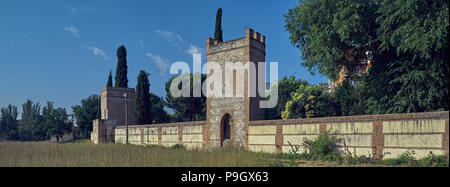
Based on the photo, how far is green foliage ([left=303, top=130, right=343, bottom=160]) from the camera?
13.2 metres

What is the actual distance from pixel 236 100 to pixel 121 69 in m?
24.2

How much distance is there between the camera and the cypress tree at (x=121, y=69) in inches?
1464

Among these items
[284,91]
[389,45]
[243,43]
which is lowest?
[284,91]

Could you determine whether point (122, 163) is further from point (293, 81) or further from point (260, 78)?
point (293, 81)

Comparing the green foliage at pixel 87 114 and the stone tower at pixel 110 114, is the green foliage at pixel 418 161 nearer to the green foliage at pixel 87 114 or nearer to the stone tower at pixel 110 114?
the stone tower at pixel 110 114

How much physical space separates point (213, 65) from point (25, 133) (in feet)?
183

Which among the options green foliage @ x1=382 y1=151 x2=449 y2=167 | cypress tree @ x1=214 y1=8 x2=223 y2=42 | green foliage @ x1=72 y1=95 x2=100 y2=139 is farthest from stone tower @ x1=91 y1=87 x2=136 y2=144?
green foliage @ x1=382 y1=151 x2=449 y2=167

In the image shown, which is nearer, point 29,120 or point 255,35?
point 255,35

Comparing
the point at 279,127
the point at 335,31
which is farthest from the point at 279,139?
the point at 335,31

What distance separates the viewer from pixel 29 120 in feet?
201

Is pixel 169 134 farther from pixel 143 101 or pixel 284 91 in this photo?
pixel 284 91

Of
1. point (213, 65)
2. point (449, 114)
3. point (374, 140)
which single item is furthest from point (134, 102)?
point (449, 114)

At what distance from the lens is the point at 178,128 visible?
20922 mm

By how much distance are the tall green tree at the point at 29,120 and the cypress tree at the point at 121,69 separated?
3034cm
